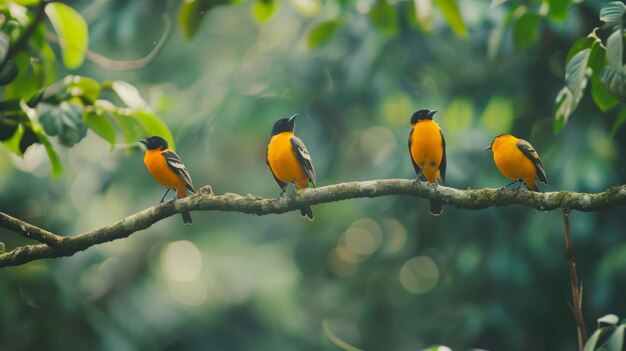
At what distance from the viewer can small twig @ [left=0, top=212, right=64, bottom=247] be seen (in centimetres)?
329

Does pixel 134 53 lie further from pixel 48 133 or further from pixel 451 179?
pixel 48 133

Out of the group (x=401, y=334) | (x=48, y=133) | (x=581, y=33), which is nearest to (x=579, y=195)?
(x=48, y=133)

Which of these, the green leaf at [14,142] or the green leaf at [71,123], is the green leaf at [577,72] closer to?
the green leaf at [71,123]

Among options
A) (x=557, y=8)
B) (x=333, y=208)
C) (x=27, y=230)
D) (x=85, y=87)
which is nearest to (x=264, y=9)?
(x=85, y=87)

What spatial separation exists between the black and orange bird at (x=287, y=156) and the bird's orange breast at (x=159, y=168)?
21.2 inches

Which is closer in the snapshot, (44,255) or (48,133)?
(48,133)

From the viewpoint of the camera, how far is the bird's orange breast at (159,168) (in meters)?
3.70

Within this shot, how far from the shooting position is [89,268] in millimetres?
14742

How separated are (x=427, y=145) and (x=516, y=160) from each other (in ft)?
1.29

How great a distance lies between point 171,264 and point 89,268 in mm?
2105

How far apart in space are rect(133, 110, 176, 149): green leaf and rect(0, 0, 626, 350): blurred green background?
514 millimetres

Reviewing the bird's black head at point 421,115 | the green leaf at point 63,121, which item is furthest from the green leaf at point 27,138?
the bird's black head at point 421,115

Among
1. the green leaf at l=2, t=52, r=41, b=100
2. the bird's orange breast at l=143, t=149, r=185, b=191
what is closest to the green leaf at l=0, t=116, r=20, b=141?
the green leaf at l=2, t=52, r=41, b=100

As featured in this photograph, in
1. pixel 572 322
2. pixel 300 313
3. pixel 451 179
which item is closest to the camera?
pixel 451 179
